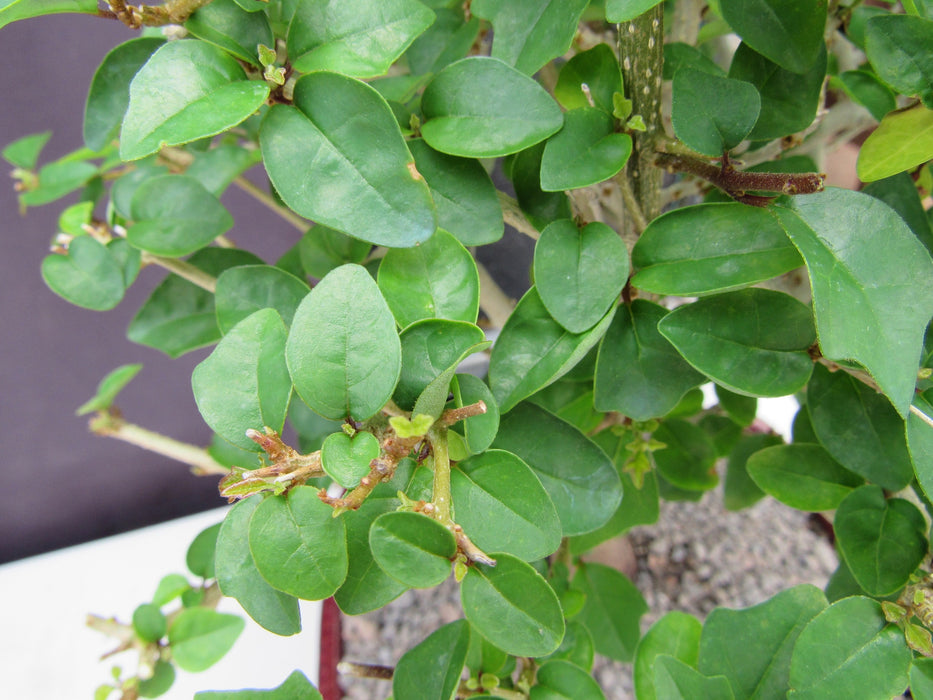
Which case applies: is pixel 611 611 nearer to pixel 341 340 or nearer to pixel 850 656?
pixel 850 656

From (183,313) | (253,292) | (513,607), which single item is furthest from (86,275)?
(513,607)

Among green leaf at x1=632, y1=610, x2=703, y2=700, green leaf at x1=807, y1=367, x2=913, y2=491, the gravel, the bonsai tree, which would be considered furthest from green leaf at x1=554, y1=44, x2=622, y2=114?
the gravel

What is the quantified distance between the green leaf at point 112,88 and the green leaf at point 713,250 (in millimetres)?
311

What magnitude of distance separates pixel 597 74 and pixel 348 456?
0.86 feet

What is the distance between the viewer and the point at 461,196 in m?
0.36

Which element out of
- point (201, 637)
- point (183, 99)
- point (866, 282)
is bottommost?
point (201, 637)

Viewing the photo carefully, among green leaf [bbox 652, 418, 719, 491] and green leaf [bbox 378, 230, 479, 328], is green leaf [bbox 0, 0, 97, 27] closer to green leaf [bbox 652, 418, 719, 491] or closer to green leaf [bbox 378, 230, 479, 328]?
green leaf [bbox 378, 230, 479, 328]

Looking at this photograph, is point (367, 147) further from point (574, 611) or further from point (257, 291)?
point (574, 611)

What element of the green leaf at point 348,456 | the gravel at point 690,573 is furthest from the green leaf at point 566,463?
the gravel at point 690,573

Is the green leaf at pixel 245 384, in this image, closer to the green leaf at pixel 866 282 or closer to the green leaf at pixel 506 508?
the green leaf at pixel 506 508

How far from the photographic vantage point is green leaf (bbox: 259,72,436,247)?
0.30 meters

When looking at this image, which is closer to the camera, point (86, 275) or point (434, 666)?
point (434, 666)

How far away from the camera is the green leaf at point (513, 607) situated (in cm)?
27

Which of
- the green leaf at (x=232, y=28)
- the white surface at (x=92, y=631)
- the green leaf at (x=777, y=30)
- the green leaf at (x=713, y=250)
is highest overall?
the green leaf at (x=232, y=28)
